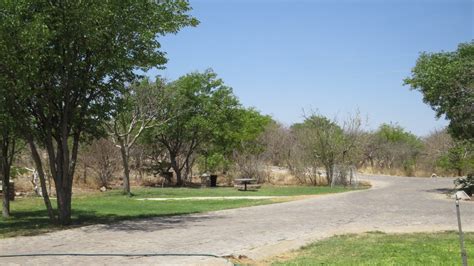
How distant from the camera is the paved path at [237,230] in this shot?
10.1 m

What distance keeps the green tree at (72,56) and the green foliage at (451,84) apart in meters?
12.7

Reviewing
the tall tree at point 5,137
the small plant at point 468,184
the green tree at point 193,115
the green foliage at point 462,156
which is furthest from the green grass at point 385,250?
the green tree at point 193,115

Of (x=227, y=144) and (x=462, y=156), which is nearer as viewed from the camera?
(x=462, y=156)

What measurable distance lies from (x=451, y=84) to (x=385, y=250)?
15.7 meters

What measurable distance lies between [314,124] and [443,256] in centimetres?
2488

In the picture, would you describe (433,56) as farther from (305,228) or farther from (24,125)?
(24,125)

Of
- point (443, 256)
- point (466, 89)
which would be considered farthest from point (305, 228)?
point (466, 89)

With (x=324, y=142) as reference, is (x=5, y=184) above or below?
below

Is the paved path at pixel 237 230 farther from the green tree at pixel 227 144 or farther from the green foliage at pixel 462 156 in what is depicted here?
the green tree at pixel 227 144

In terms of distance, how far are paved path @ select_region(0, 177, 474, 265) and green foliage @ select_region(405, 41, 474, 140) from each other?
205 inches

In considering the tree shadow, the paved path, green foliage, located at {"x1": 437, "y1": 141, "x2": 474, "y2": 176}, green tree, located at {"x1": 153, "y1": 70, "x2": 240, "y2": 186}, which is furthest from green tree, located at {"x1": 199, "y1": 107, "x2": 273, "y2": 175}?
the tree shadow

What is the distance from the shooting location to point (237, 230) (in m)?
12.9

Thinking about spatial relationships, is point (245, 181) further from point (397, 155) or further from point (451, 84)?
point (397, 155)

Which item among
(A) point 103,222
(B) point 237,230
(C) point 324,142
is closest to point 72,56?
(A) point 103,222
